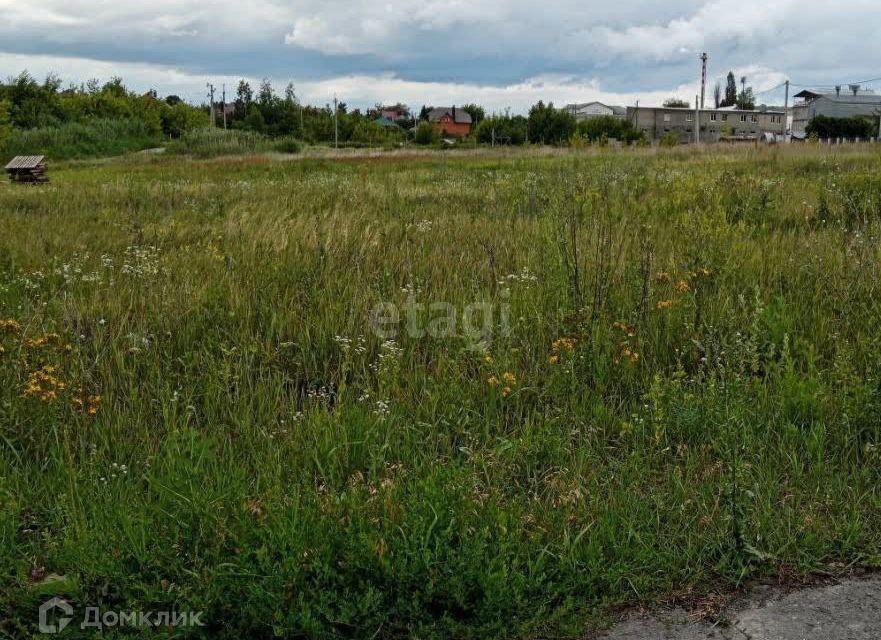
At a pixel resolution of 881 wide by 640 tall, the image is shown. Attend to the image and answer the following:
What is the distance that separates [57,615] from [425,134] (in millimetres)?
80944

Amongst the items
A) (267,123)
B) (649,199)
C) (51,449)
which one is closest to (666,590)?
(51,449)

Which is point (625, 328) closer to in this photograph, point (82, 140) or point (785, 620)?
point (785, 620)

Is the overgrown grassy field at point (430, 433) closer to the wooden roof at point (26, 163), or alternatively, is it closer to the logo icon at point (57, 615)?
the logo icon at point (57, 615)

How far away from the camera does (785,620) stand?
2639mm

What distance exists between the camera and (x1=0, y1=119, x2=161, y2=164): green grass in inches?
1770

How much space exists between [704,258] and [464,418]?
10.5 feet

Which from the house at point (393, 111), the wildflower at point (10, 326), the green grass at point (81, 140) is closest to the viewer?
the wildflower at point (10, 326)

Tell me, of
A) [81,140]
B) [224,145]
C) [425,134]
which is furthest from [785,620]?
[425,134]

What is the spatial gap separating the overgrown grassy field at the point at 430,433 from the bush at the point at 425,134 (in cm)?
7590

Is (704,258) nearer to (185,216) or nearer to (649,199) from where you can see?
(649,199)

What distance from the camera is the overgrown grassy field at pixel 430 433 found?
107 inches

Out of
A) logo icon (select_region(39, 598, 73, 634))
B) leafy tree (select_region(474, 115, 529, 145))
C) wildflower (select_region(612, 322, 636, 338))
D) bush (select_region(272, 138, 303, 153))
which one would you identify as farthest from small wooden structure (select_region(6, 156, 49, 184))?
leafy tree (select_region(474, 115, 529, 145))

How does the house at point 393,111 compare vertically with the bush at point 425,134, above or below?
above

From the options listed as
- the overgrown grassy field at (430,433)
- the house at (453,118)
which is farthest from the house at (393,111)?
the overgrown grassy field at (430,433)
